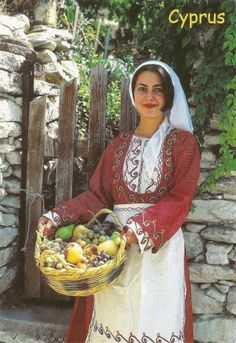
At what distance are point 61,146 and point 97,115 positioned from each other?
32 cm

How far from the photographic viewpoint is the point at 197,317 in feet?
9.64

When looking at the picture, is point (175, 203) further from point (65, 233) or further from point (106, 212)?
point (65, 233)

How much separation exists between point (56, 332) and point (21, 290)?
0.49 meters

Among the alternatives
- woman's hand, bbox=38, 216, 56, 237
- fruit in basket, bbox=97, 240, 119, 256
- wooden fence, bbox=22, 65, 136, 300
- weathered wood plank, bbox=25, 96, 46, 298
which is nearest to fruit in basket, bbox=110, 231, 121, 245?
fruit in basket, bbox=97, 240, 119, 256

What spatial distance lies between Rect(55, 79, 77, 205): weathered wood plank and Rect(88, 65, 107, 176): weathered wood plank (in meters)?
0.13

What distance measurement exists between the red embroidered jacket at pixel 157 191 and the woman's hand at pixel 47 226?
0.22ft

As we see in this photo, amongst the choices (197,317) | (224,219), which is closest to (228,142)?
(224,219)

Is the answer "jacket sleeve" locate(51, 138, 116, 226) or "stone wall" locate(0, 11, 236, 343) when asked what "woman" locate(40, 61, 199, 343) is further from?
"stone wall" locate(0, 11, 236, 343)

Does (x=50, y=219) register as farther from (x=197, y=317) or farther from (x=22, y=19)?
(x=22, y=19)

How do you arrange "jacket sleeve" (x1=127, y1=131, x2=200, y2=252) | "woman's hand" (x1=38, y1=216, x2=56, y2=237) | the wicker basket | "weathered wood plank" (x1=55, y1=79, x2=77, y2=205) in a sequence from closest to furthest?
the wicker basket → "jacket sleeve" (x1=127, y1=131, x2=200, y2=252) → "woman's hand" (x1=38, y1=216, x2=56, y2=237) → "weathered wood plank" (x1=55, y1=79, x2=77, y2=205)

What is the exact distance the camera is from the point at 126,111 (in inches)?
121

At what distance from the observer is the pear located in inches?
98.7

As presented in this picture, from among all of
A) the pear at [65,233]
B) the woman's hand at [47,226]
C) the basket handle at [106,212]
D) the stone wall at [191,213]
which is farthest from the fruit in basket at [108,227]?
the stone wall at [191,213]

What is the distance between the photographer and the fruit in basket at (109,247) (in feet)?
7.33
